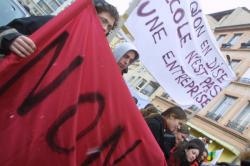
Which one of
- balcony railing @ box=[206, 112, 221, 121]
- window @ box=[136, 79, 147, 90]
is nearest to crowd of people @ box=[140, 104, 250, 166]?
balcony railing @ box=[206, 112, 221, 121]

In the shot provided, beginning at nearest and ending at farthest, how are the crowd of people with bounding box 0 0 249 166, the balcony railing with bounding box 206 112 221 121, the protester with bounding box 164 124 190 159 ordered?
the crowd of people with bounding box 0 0 249 166 < the protester with bounding box 164 124 190 159 < the balcony railing with bounding box 206 112 221 121

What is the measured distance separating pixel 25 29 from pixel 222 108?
925 inches

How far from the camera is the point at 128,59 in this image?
149 inches

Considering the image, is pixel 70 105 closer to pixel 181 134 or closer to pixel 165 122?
pixel 165 122

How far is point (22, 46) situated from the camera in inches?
83.8

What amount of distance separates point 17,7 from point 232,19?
3070cm

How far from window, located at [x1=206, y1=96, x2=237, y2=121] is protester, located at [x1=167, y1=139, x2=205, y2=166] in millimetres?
20259

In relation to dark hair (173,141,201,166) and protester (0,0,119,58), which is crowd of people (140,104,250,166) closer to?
dark hair (173,141,201,166)

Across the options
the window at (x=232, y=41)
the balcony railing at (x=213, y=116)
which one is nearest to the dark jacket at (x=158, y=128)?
the balcony railing at (x=213, y=116)

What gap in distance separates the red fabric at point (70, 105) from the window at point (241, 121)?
788 inches

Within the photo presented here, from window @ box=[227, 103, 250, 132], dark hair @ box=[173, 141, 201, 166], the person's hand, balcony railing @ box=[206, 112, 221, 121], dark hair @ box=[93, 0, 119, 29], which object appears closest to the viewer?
the person's hand

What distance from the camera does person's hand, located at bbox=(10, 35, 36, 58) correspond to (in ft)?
6.93

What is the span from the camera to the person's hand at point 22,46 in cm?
211

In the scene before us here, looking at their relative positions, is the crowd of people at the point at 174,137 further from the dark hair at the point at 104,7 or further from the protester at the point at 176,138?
the dark hair at the point at 104,7
